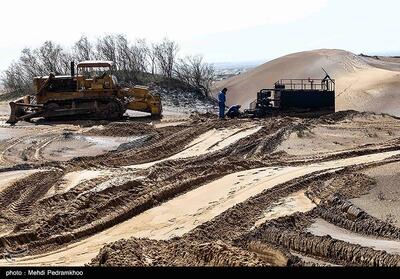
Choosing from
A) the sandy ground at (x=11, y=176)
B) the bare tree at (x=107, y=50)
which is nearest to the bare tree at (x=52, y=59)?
the bare tree at (x=107, y=50)

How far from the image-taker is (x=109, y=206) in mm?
12211

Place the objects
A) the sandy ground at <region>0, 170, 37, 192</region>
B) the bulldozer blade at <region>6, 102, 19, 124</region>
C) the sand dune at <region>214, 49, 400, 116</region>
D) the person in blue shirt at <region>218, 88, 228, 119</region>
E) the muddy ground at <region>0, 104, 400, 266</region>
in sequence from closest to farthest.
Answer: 1. the muddy ground at <region>0, 104, 400, 266</region>
2. the sandy ground at <region>0, 170, 37, 192</region>
3. the person in blue shirt at <region>218, 88, 228, 119</region>
4. the bulldozer blade at <region>6, 102, 19, 124</region>
5. the sand dune at <region>214, 49, 400, 116</region>

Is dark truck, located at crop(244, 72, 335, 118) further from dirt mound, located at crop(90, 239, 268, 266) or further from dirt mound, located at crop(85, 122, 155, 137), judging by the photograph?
dirt mound, located at crop(90, 239, 268, 266)

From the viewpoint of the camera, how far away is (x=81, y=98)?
27.0 metres

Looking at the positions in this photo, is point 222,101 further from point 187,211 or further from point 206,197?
point 187,211

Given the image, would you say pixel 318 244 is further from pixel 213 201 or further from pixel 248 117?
pixel 248 117

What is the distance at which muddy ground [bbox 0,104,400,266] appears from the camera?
8.42 meters

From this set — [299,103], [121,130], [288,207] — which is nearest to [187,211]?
[288,207]

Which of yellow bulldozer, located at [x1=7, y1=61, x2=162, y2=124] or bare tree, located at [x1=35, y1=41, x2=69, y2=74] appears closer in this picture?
yellow bulldozer, located at [x1=7, y1=61, x2=162, y2=124]

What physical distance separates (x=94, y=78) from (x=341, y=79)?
18.1m

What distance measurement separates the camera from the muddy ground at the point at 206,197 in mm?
Answer: 8422

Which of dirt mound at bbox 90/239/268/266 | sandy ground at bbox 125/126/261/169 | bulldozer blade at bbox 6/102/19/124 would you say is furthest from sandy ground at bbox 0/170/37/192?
bulldozer blade at bbox 6/102/19/124

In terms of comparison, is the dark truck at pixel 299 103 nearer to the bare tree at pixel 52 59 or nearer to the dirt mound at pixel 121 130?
the dirt mound at pixel 121 130

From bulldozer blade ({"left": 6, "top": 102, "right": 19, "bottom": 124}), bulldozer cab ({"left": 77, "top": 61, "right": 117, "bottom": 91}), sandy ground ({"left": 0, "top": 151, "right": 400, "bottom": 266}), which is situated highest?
bulldozer cab ({"left": 77, "top": 61, "right": 117, "bottom": 91})
